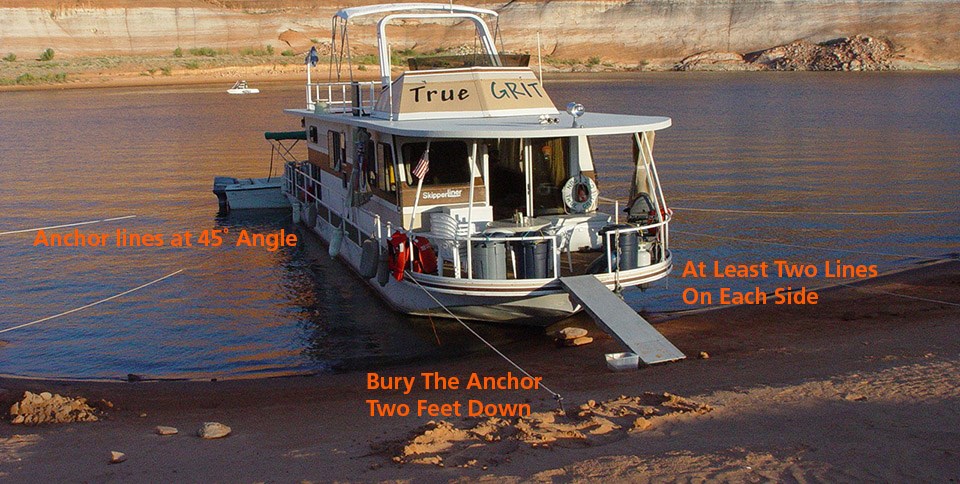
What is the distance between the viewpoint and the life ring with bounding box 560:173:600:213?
1477 centimetres

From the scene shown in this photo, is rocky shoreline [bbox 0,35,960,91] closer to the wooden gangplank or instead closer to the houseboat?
the houseboat

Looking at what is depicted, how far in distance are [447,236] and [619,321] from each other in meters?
2.99

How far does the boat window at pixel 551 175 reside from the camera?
15219 mm

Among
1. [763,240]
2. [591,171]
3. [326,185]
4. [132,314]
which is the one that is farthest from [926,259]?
[132,314]

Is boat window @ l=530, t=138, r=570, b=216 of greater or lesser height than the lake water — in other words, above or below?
above

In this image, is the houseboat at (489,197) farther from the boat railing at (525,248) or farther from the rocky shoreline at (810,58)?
the rocky shoreline at (810,58)

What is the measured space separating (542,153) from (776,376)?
5.74 m

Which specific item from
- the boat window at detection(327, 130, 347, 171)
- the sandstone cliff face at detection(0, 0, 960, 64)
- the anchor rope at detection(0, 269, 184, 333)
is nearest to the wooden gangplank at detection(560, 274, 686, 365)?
the boat window at detection(327, 130, 347, 171)

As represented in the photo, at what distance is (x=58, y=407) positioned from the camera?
1088 centimetres

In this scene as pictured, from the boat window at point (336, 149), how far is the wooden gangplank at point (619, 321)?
7.34 metres

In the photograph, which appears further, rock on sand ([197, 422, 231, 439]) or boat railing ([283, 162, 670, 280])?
boat railing ([283, 162, 670, 280])

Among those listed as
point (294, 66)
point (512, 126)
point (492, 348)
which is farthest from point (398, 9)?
point (294, 66)

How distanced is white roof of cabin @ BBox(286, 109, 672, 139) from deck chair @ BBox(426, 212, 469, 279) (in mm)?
1295

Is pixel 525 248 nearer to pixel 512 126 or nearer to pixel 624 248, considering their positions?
pixel 624 248
